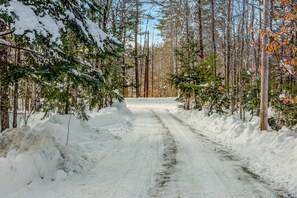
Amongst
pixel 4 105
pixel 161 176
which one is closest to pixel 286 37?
pixel 161 176

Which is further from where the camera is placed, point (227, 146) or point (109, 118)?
point (109, 118)

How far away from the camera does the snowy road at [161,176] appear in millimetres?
5031

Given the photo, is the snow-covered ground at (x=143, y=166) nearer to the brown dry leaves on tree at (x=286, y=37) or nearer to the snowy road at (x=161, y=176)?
the snowy road at (x=161, y=176)

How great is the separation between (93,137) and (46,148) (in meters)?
3.73

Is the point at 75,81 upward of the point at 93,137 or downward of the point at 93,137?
upward

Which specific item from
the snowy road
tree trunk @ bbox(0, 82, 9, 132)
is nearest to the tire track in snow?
the snowy road

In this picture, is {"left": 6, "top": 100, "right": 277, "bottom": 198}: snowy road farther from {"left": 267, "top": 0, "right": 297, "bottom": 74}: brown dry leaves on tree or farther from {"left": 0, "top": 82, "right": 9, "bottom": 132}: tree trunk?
{"left": 0, "top": 82, "right": 9, "bottom": 132}: tree trunk

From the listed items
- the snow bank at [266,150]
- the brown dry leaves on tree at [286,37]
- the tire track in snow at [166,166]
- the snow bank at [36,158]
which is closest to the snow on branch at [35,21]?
the snow bank at [36,158]

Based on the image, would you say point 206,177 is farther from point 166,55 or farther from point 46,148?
point 166,55

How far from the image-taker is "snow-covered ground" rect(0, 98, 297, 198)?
511cm

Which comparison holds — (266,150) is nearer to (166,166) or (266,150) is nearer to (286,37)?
(166,166)

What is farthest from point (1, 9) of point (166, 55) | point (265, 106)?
point (166, 55)

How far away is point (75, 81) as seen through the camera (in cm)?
646

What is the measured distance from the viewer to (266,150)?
7562 mm
